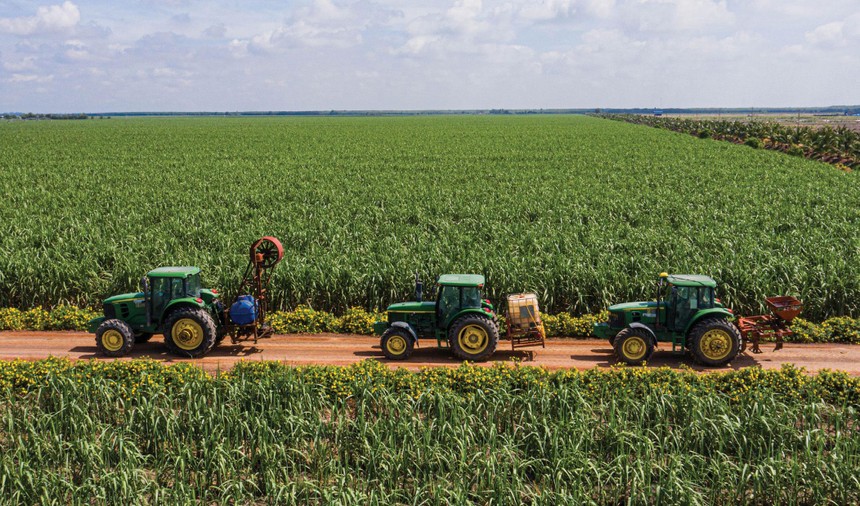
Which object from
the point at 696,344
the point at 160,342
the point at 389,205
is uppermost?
the point at 389,205

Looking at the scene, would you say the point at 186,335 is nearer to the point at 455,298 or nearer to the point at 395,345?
the point at 395,345

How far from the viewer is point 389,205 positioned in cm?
3091

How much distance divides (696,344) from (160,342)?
14255 mm

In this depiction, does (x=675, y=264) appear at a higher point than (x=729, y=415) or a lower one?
higher

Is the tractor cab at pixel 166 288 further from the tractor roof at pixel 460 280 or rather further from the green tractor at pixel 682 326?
the green tractor at pixel 682 326

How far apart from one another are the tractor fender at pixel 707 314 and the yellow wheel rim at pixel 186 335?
12109 millimetres

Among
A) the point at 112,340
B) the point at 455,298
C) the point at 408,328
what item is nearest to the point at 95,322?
the point at 112,340

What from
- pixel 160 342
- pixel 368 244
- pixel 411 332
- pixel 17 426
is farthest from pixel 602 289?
pixel 17 426

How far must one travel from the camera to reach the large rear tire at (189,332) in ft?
47.3

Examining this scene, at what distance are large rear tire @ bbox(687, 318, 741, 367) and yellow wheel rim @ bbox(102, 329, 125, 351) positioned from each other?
563 inches

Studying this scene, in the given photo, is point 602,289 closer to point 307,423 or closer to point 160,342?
point 307,423

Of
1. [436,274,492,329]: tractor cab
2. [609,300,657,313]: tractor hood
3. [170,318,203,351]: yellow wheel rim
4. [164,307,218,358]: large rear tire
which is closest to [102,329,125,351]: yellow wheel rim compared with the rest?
[164,307,218,358]: large rear tire

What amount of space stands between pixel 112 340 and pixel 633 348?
1315 centimetres

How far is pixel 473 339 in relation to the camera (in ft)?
46.4
